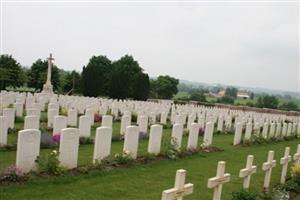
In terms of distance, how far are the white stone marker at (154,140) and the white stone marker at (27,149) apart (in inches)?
146

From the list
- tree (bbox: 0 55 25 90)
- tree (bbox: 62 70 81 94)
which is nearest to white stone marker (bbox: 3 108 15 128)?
tree (bbox: 0 55 25 90)

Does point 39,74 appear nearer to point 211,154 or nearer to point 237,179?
point 211,154

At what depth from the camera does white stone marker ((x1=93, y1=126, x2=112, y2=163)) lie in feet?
28.9

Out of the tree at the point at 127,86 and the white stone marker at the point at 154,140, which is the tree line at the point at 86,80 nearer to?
the tree at the point at 127,86

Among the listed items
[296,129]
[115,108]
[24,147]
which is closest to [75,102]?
[115,108]

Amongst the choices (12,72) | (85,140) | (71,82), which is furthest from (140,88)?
(85,140)

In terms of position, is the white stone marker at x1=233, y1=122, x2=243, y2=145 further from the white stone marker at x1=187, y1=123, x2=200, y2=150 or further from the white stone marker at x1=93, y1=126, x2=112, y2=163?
the white stone marker at x1=93, y1=126, x2=112, y2=163

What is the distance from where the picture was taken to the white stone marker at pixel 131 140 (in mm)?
9672

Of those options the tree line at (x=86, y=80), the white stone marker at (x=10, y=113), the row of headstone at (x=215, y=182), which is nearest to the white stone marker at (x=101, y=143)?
the row of headstone at (x=215, y=182)

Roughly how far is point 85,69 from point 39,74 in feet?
20.4

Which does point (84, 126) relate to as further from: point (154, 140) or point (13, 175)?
point (13, 175)

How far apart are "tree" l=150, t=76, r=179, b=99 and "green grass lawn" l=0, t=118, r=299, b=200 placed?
145 ft

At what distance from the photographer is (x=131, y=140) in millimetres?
9766

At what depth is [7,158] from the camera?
8.88m
